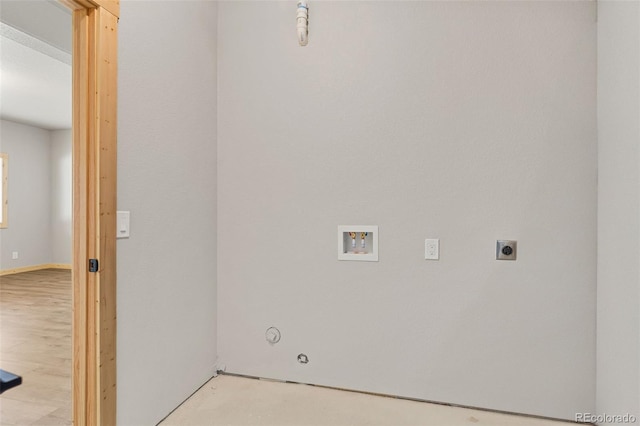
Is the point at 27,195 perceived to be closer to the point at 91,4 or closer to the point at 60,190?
the point at 60,190

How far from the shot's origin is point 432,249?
227 centimetres

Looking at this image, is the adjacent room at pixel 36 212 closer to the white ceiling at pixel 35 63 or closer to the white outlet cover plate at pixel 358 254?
the white ceiling at pixel 35 63

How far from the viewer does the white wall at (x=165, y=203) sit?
189 centimetres

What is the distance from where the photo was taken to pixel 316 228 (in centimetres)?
246

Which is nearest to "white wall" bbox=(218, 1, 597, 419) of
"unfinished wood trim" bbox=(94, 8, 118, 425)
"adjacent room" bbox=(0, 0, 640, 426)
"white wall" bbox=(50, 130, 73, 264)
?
"adjacent room" bbox=(0, 0, 640, 426)

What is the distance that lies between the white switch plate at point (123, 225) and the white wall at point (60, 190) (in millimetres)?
6646

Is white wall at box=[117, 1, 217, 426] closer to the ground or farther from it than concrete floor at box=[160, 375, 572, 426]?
farther from it

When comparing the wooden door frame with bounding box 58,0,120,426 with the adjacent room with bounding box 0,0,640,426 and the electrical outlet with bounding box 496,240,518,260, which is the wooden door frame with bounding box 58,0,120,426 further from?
the electrical outlet with bounding box 496,240,518,260

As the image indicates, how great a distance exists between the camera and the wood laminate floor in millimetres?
2270

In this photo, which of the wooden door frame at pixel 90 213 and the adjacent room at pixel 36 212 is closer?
the wooden door frame at pixel 90 213

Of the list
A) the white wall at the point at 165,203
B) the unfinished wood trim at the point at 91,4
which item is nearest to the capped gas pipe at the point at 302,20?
the white wall at the point at 165,203

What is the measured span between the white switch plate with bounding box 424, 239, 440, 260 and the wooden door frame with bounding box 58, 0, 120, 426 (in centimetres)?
161
